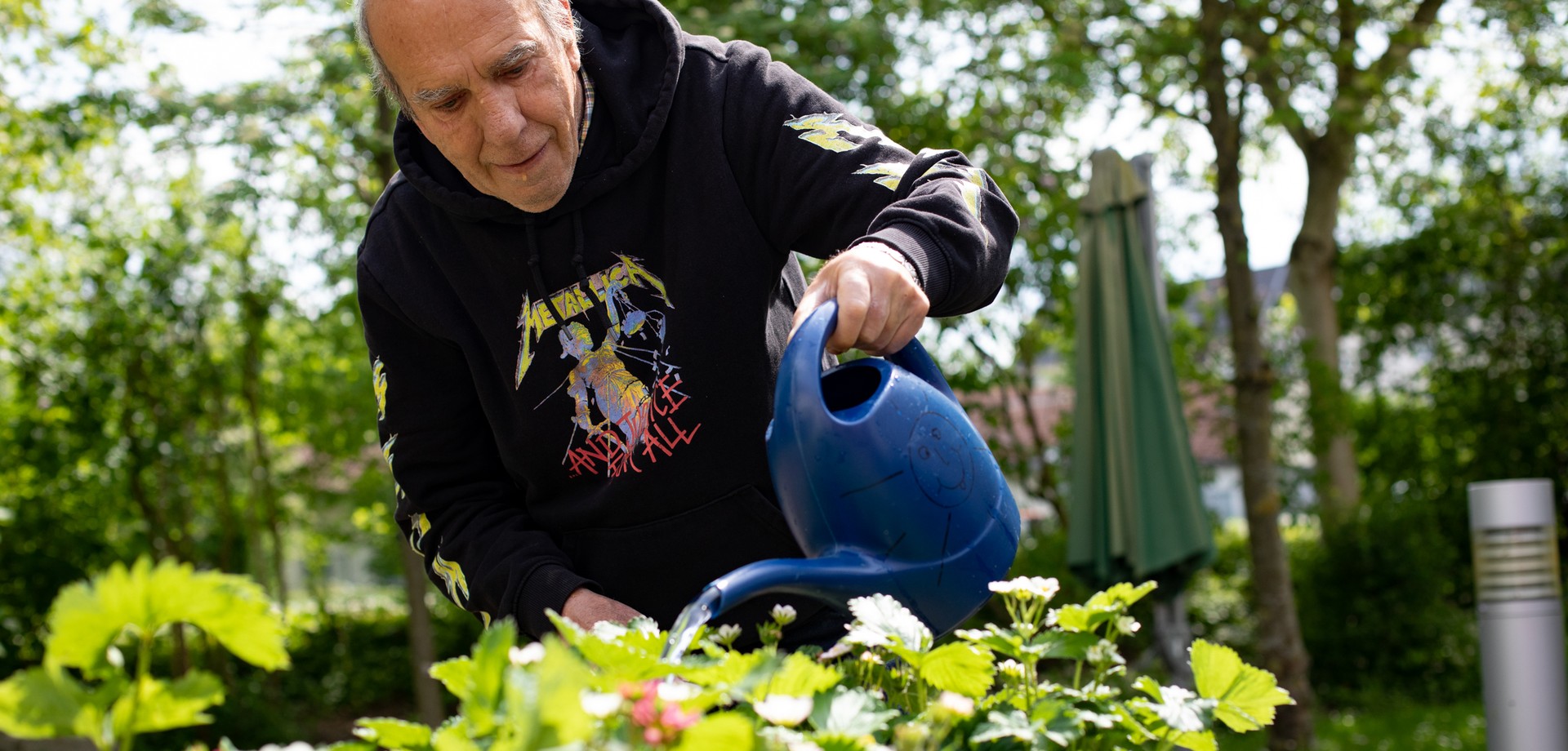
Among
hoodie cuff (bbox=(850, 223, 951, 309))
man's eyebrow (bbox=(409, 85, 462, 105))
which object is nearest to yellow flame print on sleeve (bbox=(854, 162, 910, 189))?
hoodie cuff (bbox=(850, 223, 951, 309))

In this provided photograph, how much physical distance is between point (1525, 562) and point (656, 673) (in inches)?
149

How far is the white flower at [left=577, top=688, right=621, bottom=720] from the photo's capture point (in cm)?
70

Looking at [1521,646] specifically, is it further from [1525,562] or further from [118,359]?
[118,359]

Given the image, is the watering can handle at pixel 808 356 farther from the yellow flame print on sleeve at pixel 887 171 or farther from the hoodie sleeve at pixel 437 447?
the hoodie sleeve at pixel 437 447

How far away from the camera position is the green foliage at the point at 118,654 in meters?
0.71

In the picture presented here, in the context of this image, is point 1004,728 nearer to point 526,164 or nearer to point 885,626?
point 885,626

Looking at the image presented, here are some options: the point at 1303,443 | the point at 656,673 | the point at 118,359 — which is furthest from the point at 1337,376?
the point at 656,673

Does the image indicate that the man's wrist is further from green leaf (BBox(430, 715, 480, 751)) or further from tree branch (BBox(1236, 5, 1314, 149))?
tree branch (BBox(1236, 5, 1314, 149))

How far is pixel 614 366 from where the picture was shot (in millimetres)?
1747

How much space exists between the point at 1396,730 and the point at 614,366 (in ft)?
24.2

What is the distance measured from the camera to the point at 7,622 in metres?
6.92

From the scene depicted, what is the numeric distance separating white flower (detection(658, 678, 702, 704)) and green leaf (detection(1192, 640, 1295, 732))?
398mm

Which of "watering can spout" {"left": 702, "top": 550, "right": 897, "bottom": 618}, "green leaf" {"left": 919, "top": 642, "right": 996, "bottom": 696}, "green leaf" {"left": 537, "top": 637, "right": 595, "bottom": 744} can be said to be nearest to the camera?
"green leaf" {"left": 537, "top": 637, "right": 595, "bottom": 744}

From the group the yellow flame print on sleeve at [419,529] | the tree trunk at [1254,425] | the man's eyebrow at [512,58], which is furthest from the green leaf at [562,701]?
the tree trunk at [1254,425]
